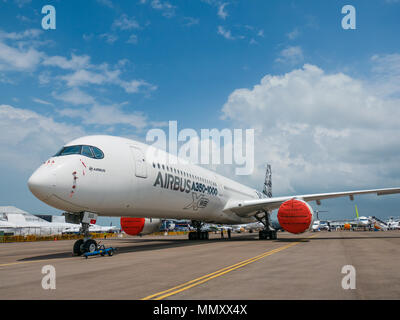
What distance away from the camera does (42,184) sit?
11711 millimetres

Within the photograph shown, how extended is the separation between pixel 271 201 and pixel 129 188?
42.4 feet

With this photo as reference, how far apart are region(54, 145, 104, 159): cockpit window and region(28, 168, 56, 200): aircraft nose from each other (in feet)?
4.91

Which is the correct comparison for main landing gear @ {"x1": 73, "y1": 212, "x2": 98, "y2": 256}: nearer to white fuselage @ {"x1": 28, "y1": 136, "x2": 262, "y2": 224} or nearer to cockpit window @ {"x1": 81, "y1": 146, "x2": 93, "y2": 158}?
white fuselage @ {"x1": 28, "y1": 136, "x2": 262, "y2": 224}

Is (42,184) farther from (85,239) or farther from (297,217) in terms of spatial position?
(297,217)

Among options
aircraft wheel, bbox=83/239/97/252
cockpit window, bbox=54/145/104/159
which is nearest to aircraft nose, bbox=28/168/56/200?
cockpit window, bbox=54/145/104/159

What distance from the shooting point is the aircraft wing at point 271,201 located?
2273 cm

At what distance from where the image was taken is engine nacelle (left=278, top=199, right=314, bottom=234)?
65.9 ft

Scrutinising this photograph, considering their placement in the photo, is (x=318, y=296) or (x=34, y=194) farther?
(x=34, y=194)

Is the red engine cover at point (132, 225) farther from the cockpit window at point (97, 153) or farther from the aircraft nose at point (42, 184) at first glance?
the aircraft nose at point (42, 184)
